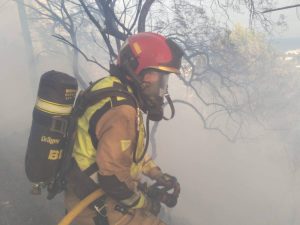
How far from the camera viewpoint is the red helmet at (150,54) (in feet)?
8.83

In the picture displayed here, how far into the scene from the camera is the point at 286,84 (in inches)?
858

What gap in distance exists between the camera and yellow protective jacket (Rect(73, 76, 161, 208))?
2.45 metres

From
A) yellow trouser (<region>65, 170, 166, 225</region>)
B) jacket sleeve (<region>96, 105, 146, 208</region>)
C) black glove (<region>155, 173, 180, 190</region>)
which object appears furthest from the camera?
black glove (<region>155, 173, 180, 190</region>)

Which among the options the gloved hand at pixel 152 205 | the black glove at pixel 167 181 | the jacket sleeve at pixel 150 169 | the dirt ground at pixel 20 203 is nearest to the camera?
the gloved hand at pixel 152 205

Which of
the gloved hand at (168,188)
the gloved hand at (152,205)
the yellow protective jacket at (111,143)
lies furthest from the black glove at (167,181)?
the yellow protective jacket at (111,143)

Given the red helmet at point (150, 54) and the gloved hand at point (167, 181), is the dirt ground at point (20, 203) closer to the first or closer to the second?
the gloved hand at point (167, 181)

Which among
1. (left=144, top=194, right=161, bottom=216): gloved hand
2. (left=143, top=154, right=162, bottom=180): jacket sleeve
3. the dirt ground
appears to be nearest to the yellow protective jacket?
(left=144, top=194, right=161, bottom=216): gloved hand

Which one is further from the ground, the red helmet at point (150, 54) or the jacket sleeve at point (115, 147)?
the red helmet at point (150, 54)

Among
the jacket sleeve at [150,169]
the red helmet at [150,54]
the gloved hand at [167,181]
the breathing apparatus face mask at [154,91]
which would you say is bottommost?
the gloved hand at [167,181]

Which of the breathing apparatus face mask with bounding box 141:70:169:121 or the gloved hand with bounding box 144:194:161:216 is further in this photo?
the gloved hand with bounding box 144:194:161:216

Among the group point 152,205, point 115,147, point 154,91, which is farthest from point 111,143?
point 152,205

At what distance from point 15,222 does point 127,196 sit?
3373mm

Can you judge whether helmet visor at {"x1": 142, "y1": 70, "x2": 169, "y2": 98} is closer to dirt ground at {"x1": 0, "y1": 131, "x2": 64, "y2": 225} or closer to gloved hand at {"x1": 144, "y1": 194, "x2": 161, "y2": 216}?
gloved hand at {"x1": 144, "y1": 194, "x2": 161, "y2": 216}

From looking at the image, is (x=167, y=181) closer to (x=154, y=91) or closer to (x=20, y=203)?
(x=154, y=91)
